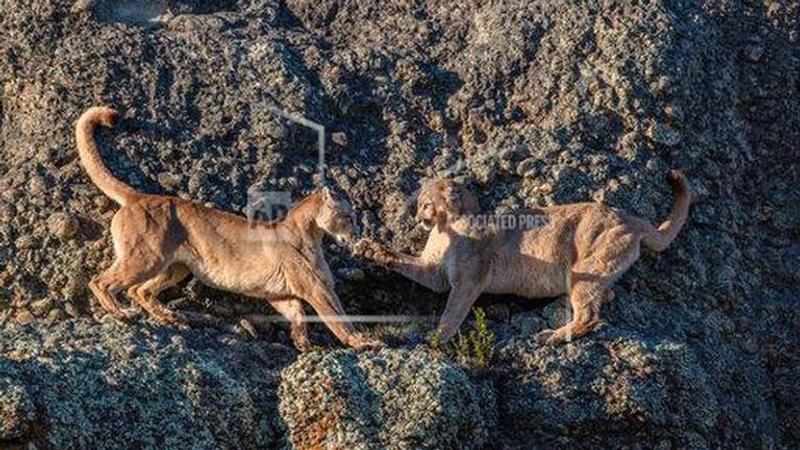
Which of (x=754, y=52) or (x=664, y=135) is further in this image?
(x=754, y=52)

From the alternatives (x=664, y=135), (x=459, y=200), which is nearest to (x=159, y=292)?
(x=459, y=200)

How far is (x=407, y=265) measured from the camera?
39.6ft

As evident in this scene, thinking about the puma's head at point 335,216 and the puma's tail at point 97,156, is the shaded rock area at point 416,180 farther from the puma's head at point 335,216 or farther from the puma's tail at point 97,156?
the puma's head at point 335,216

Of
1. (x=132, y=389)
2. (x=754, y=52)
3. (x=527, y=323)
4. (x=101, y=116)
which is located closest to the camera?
(x=132, y=389)

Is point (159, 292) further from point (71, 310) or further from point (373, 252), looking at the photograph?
point (373, 252)

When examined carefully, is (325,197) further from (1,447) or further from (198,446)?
(1,447)

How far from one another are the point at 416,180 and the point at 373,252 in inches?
31.2

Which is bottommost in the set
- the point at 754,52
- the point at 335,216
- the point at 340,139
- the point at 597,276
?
the point at 597,276

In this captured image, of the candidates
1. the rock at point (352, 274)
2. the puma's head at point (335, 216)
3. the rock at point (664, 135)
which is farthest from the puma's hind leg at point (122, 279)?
the rock at point (664, 135)

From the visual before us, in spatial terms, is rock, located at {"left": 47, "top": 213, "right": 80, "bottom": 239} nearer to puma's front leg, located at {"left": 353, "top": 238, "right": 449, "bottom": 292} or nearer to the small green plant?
puma's front leg, located at {"left": 353, "top": 238, "right": 449, "bottom": 292}

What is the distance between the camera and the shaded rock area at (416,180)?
433 inches

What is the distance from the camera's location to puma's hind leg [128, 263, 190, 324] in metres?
11.6

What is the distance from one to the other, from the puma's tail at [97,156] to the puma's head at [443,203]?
1.85 m

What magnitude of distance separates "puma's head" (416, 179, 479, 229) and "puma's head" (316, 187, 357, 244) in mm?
592
